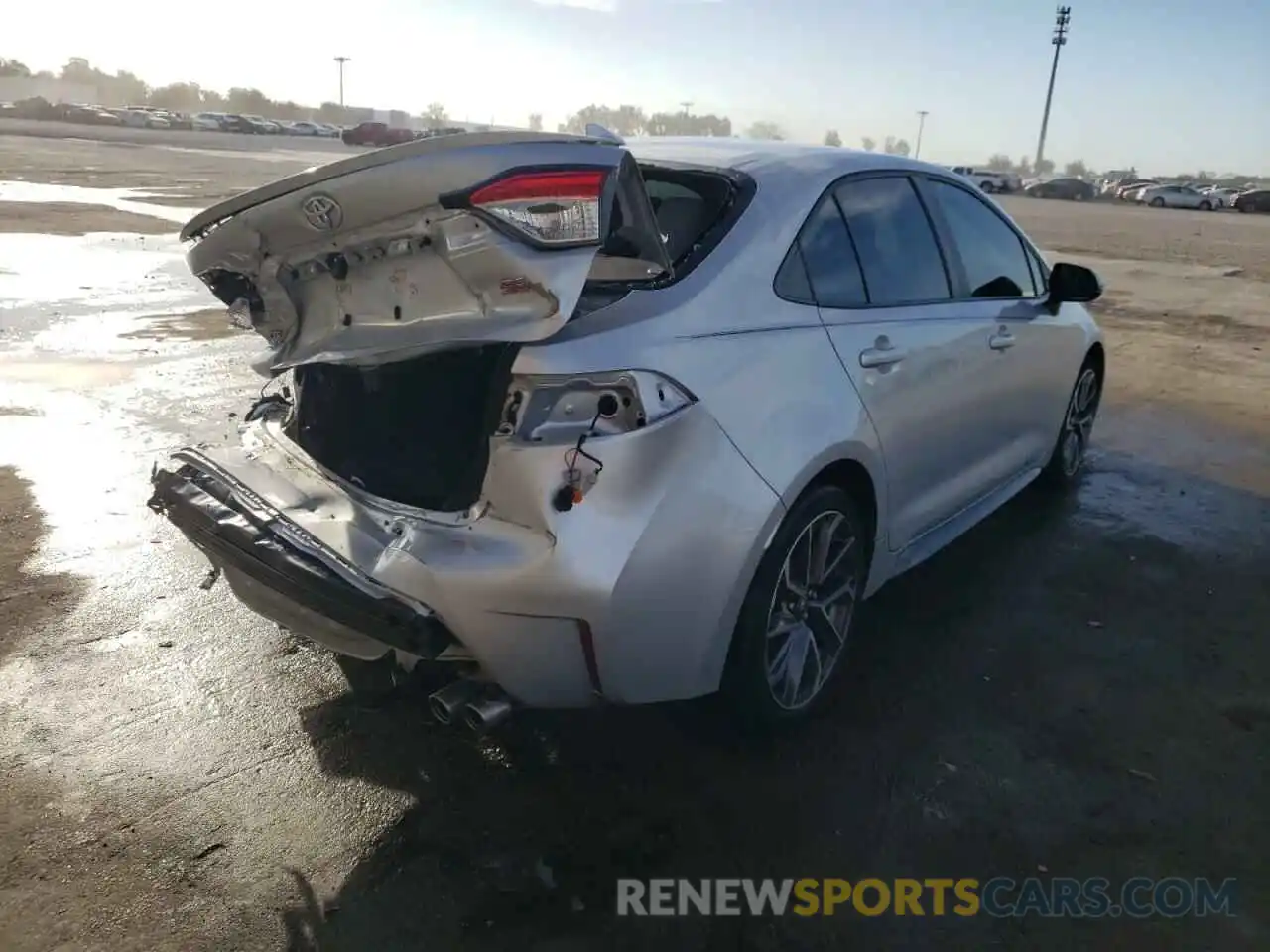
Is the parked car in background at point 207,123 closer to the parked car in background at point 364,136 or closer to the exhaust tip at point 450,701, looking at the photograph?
the parked car in background at point 364,136

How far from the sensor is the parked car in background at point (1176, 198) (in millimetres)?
49906

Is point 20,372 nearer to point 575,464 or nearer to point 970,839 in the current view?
point 575,464

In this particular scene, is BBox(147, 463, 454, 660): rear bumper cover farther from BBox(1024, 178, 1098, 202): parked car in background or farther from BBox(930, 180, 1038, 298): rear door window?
BBox(1024, 178, 1098, 202): parked car in background

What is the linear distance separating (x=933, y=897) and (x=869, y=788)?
44 centimetres

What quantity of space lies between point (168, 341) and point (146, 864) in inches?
271

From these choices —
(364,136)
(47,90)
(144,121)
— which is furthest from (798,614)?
(47,90)

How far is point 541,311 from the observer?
2.43 metres

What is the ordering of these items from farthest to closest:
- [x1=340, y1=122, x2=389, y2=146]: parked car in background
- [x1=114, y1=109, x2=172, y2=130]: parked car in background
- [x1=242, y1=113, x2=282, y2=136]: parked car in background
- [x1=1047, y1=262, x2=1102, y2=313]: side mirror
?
[x1=242, y1=113, x2=282, y2=136]: parked car in background
[x1=114, y1=109, x2=172, y2=130]: parked car in background
[x1=340, y1=122, x2=389, y2=146]: parked car in background
[x1=1047, y1=262, x2=1102, y2=313]: side mirror

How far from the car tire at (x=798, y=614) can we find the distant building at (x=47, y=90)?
4963 inches

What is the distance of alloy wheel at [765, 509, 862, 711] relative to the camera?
3066mm

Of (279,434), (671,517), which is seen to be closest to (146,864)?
(279,434)

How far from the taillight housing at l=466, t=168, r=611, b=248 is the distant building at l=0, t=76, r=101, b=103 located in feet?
414

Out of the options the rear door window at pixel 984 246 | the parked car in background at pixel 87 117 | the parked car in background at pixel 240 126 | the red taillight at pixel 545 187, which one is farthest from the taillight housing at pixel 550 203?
the parked car in background at pixel 240 126

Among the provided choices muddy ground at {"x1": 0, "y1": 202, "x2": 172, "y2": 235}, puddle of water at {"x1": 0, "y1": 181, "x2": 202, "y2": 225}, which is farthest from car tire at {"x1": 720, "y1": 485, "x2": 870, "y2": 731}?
puddle of water at {"x1": 0, "y1": 181, "x2": 202, "y2": 225}
